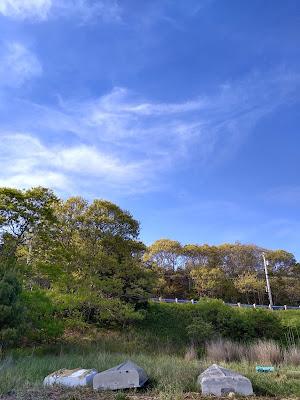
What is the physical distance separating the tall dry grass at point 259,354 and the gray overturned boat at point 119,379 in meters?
5.14

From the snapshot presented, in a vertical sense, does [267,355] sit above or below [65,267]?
below

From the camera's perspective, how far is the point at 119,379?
15.9ft

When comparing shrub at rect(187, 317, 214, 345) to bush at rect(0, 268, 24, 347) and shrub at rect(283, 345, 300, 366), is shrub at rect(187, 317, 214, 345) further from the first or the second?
bush at rect(0, 268, 24, 347)

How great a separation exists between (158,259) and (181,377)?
96.8 feet

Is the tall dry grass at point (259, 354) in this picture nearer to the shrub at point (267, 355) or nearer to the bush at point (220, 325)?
the shrub at point (267, 355)

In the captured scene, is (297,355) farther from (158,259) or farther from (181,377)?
(158,259)

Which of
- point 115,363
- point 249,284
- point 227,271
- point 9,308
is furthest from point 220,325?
point 227,271

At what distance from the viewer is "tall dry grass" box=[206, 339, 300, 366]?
29.4 feet

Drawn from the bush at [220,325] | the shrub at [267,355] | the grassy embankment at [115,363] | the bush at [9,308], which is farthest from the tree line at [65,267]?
the shrub at [267,355]

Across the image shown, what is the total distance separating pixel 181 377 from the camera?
16.6 feet

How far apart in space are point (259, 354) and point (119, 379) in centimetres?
590

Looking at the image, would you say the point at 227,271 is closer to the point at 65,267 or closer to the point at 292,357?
the point at 65,267

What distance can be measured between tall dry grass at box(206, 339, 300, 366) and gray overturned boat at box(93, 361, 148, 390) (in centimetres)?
514

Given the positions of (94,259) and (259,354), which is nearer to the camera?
(259,354)
